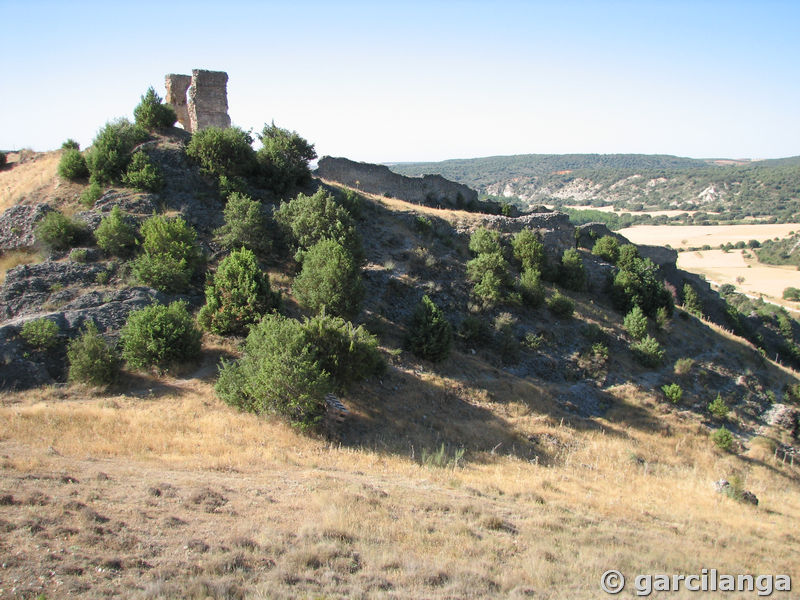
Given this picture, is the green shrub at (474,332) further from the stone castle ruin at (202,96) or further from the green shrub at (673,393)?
the stone castle ruin at (202,96)

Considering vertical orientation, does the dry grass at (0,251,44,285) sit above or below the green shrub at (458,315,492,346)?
above

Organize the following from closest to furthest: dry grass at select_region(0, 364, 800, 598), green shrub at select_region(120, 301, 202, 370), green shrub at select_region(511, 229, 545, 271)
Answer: dry grass at select_region(0, 364, 800, 598) < green shrub at select_region(120, 301, 202, 370) < green shrub at select_region(511, 229, 545, 271)

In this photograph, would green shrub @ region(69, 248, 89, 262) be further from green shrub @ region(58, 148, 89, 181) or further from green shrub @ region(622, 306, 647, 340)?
green shrub @ region(622, 306, 647, 340)

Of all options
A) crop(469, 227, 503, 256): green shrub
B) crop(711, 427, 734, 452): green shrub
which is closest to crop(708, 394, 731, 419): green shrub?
crop(711, 427, 734, 452): green shrub

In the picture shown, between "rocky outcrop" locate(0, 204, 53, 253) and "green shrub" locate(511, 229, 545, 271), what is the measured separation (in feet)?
54.3

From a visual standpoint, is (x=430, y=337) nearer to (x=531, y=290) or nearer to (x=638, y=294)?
(x=531, y=290)

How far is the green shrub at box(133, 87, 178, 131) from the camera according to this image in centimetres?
1984

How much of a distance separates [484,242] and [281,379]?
12456 mm

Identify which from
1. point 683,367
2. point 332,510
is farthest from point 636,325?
point 332,510

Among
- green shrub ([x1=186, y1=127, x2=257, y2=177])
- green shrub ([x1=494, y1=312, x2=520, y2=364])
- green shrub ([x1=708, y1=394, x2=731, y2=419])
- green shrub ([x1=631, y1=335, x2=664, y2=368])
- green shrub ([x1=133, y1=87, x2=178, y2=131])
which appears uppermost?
green shrub ([x1=133, y1=87, x2=178, y2=131])

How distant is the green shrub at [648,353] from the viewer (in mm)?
18391

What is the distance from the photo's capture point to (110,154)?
17.4 m

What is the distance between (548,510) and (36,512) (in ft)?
23.8

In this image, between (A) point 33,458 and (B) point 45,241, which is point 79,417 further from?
(B) point 45,241
